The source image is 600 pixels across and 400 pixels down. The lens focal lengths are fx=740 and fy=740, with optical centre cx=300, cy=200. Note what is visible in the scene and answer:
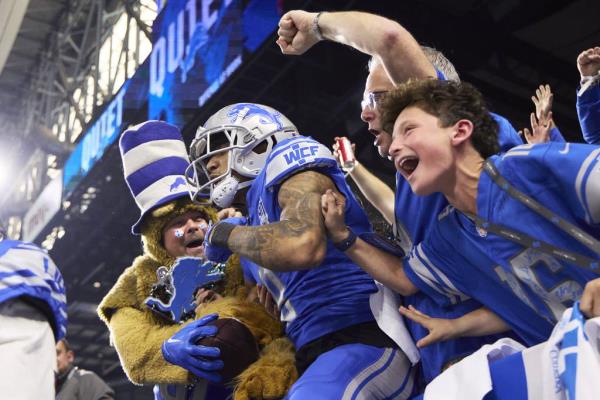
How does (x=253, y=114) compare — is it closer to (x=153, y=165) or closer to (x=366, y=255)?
(x=366, y=255)

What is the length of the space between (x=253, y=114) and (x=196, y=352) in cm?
84

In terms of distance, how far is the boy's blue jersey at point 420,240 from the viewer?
2.06m

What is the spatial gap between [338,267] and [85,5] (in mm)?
11375

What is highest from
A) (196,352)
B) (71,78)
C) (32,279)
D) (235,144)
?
(71,78)

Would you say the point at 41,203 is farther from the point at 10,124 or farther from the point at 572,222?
the point at 572,222

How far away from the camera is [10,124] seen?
15234 mm

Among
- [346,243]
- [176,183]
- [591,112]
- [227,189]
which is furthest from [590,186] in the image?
[176,183]

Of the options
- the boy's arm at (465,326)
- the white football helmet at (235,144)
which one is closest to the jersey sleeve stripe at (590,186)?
the boy's arm at (465,326)

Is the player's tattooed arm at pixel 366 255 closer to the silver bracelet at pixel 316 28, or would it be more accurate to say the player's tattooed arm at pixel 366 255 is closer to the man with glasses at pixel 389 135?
the man with glasses at pixel 389 135

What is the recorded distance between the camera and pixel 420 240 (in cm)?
219

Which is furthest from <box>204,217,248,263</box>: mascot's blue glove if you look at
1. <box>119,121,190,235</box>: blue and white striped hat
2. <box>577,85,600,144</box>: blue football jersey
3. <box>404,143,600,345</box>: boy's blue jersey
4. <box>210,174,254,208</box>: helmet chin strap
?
<box>577,85,600,144</box>: blue football jersey

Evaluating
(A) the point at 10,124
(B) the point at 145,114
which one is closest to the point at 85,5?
(A) the point at 10,124

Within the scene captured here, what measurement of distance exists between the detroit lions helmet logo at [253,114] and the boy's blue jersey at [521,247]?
76cm

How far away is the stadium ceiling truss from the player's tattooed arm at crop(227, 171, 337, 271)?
809 cm
